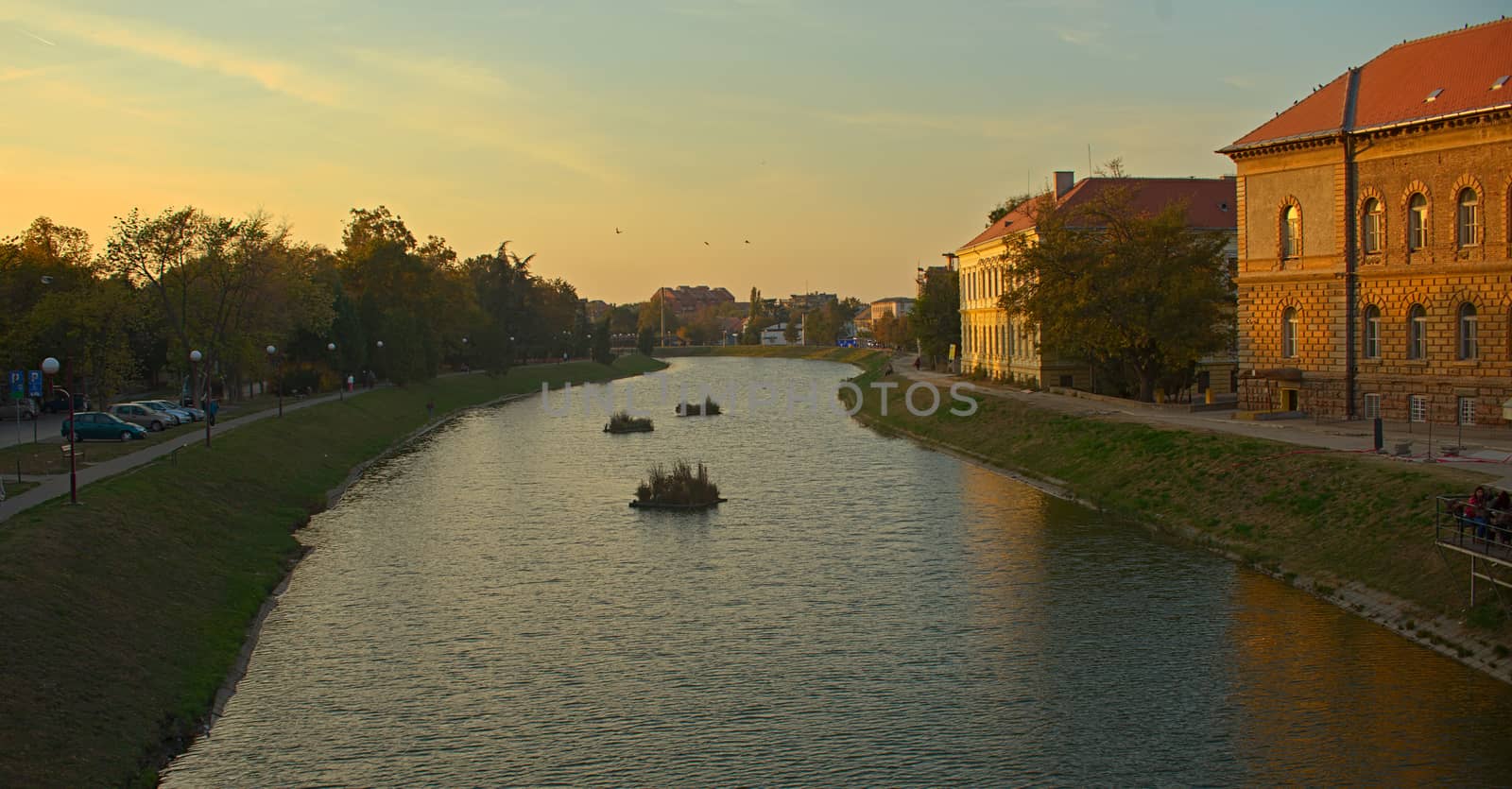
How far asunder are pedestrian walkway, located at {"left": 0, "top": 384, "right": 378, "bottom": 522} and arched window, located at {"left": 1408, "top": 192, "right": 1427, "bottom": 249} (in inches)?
1636

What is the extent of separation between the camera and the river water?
711 inches

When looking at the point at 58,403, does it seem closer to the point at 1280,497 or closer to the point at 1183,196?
the point at 1280,497

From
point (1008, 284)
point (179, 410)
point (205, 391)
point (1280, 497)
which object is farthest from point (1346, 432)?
point (205, 391)

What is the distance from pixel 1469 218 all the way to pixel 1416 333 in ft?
13.6

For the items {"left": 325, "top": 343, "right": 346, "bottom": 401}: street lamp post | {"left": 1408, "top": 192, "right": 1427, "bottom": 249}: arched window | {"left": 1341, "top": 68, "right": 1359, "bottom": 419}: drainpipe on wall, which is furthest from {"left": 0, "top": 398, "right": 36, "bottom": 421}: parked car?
{"left": 1408, "top": 192, "right": 1427, "bottom": 249}: arched window

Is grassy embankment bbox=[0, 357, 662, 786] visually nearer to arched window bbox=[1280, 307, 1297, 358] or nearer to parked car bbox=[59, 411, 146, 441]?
parked car bbox=[59, 411, 146, 441]

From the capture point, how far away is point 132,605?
78.2ft

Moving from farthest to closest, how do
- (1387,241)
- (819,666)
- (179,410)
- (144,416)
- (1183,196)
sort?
(1183,196), (179,410), (144,416), (1387,241), (819,666)

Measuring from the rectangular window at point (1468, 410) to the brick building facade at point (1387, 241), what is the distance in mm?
62

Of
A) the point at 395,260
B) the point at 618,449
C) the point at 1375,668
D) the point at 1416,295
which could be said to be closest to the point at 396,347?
the point at 395,260

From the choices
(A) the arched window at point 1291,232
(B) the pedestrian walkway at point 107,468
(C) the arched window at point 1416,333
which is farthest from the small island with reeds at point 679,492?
(C) the arched window at point 1416,333

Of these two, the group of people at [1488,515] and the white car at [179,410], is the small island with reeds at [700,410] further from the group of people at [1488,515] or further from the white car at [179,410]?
the group of people at [1488,515]

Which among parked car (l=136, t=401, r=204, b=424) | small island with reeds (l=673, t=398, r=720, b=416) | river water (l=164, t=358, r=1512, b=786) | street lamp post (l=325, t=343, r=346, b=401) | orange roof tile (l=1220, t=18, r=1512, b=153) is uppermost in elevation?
orange roof tile (l=1220, t=18, r=1512, b=153)

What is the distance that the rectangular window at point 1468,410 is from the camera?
40.1 m
